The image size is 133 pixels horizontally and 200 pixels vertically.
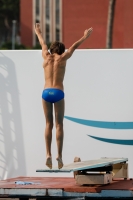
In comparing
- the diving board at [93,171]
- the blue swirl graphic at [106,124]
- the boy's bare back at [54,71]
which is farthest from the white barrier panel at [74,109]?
the boy's bare back at [54,71]

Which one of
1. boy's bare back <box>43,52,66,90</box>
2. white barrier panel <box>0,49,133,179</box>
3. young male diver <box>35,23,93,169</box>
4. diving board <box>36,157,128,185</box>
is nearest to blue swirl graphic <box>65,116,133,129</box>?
white barrier panel <box>0,49,133,179</box>

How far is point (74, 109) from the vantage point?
38.0 ft

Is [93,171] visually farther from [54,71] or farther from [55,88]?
[54,71]

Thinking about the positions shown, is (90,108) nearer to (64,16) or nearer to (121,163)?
(121,163)

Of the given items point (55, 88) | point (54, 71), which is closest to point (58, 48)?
point (54, 71)

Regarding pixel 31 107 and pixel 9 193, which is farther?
pixel 31 107

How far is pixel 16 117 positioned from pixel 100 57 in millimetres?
1827

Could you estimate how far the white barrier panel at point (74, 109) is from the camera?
37.4ft

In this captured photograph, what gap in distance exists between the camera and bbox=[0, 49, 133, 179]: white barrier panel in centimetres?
1140

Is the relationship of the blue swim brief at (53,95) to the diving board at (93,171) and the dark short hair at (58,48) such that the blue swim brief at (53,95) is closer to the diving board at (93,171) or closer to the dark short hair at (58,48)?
the dark short hair at (58,48)

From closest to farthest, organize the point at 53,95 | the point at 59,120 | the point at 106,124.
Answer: the point at 53,95, the point at 59,120, the point at 106,124

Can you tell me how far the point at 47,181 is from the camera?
10.3 meters

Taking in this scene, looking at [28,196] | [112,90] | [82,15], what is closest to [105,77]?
[112,90]

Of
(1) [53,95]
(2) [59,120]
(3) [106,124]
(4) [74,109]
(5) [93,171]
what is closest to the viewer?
(1) [53,95]
